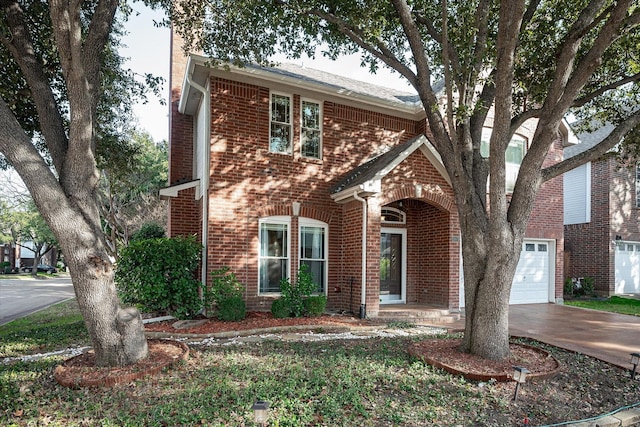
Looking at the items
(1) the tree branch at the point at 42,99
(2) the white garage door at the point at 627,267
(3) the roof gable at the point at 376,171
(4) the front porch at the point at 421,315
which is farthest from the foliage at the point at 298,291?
(2) the white garage door at the point at 627,267

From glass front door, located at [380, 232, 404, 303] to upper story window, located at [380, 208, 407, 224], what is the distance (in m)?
0.37

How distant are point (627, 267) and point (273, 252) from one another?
16.1 meters

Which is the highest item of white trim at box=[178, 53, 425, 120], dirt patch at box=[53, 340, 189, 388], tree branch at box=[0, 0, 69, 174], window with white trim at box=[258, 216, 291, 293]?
white trim at box=[178, 53, 425, 120]

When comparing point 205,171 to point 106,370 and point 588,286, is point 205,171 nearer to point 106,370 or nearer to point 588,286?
point 106,370

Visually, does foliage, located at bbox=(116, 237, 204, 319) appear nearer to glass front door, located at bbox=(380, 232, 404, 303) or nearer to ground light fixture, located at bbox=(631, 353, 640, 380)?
glass front door, located at bbox=(380, 232, 404, 303)

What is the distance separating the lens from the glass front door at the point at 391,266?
38.9 ft

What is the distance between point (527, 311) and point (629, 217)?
30.8 ft

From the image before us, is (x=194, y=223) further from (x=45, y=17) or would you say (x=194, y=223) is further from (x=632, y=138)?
(x=632, y=138)

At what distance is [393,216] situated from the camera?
12.1m

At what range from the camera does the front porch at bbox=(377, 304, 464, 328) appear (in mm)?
9680

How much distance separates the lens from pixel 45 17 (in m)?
8.30

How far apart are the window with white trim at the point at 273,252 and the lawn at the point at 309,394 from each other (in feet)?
12.4

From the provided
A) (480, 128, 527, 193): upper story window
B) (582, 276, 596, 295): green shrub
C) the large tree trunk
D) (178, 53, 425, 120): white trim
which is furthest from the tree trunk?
(582, 276, 596, 295): green shrub

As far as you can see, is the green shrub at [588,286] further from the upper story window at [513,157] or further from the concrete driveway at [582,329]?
the upper story window at [513,157]
